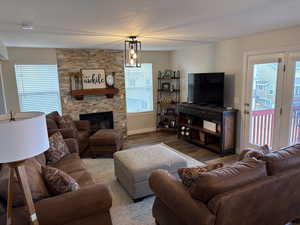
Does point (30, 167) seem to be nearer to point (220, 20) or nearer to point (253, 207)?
point (253, 207)

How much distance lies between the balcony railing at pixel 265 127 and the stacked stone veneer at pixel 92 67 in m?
3.38

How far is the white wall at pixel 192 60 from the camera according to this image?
508cm

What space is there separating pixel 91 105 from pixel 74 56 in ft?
4.25

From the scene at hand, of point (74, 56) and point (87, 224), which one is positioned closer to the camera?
point (87, 224)

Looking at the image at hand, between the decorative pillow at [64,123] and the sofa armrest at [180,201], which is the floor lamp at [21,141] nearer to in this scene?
the sofa armrest at [180,201]

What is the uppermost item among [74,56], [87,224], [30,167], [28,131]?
[74,56]

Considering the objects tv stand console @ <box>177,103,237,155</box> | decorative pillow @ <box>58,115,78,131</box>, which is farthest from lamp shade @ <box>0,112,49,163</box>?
tv stand console @ <box>177,103,237,155</box>

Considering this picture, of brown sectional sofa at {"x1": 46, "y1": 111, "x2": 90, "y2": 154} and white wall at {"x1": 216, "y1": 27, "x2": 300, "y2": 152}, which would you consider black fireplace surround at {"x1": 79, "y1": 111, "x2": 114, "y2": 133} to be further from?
white wall at {"x1": 216, "y1": 27, "x2": 300, "y2": 152}

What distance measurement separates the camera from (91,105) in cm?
557

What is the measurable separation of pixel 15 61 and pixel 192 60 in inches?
168

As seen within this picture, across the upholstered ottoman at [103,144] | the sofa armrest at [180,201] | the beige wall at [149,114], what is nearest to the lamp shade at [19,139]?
the sofa armrest at [180,201]

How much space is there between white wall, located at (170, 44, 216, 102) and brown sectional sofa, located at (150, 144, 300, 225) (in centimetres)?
339

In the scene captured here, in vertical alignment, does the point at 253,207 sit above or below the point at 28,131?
below

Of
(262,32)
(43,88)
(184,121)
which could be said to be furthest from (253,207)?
(43,88)
